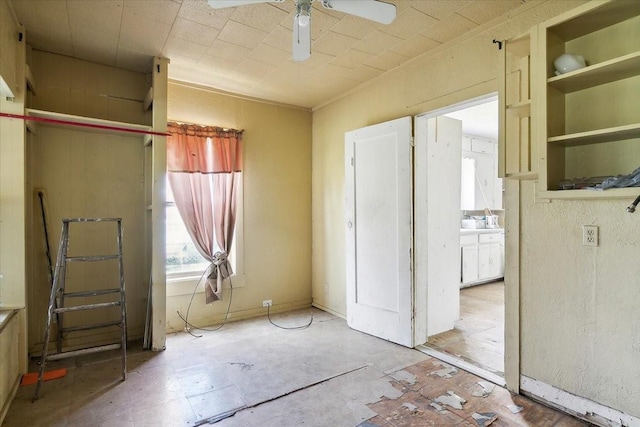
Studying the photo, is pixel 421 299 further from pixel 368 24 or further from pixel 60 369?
pixel 60 369

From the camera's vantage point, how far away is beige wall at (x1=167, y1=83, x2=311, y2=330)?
3.67m

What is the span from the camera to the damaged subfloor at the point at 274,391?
2.03 meters

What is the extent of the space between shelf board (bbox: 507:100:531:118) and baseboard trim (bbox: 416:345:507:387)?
1894 millimetres

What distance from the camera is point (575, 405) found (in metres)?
2.02

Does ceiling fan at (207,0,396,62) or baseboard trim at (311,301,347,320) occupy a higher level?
ceiling fan at (207,0,396,62)

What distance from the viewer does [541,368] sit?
2180mm

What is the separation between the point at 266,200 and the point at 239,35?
6.50ft

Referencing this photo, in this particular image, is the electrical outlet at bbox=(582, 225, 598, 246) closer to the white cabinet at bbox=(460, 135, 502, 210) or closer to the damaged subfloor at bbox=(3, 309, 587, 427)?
the damaged subfloor at bbox=(3, 309, 587, 427)

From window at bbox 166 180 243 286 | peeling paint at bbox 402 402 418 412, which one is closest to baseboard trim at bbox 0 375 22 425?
window at bbox 166 180 243 286

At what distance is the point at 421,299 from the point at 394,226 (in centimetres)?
73

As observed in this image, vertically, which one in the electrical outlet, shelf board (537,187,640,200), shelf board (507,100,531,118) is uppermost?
shelf board (507,100,531,118)

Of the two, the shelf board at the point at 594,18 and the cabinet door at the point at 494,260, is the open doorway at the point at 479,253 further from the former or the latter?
the shelf board at the point at 594,18

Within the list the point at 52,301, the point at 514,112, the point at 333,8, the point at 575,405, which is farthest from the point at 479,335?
the point at 52,301

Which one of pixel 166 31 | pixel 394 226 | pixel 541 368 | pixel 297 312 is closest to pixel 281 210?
pixel 297 312
